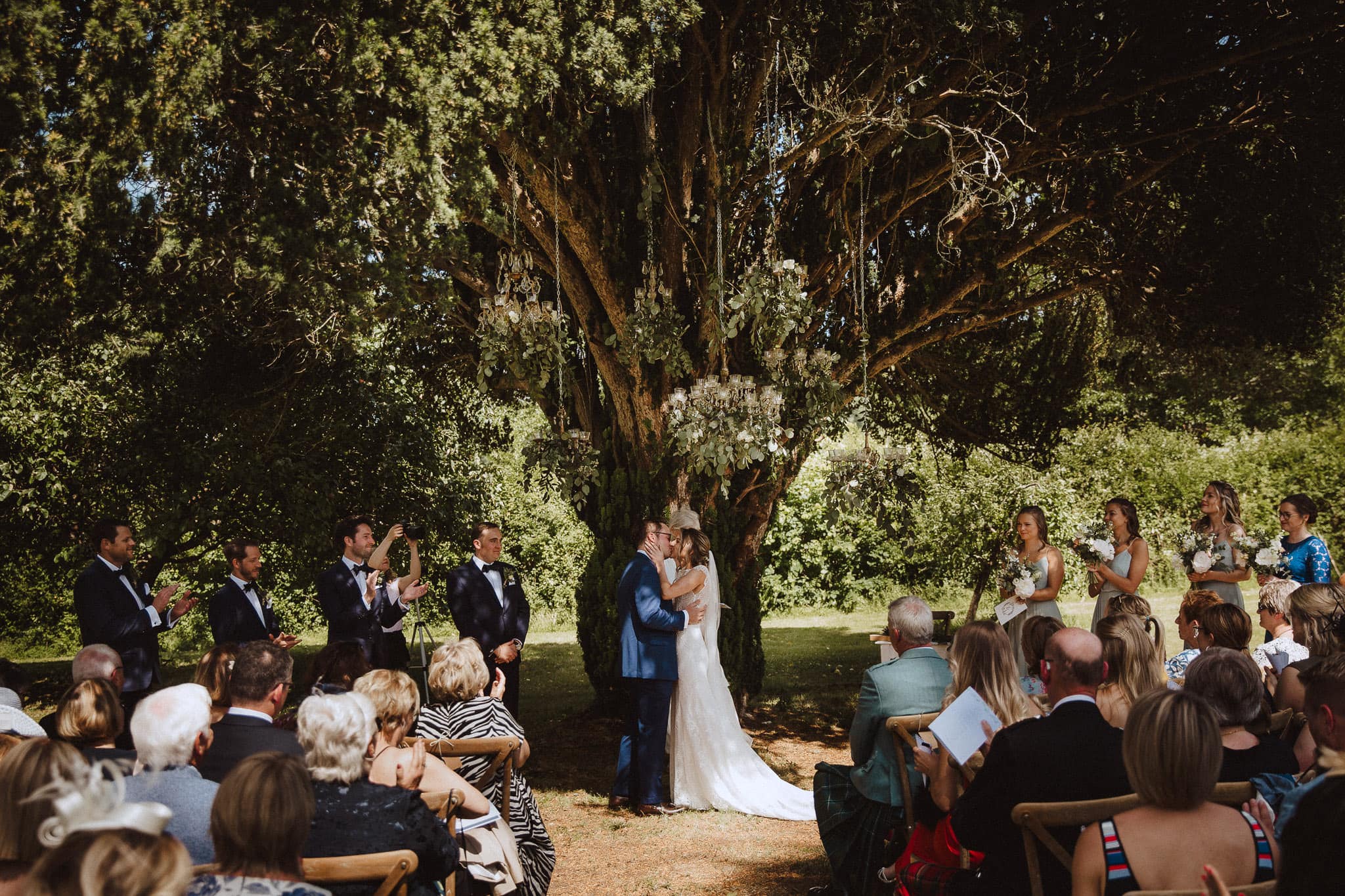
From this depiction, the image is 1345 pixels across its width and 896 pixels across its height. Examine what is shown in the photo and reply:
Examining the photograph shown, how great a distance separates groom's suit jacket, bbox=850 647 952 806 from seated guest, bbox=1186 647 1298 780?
1348mm

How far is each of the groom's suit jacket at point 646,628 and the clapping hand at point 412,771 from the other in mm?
3369

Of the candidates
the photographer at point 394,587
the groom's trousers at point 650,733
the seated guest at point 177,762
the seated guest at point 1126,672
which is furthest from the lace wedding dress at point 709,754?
the seated guest at point 177,762

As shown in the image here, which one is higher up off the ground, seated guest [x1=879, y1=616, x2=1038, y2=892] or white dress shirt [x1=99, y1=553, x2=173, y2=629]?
white dress shirt [x1=99, y1=553, x2=173, y2=629]

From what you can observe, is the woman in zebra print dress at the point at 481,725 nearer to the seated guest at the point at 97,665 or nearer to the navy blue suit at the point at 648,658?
the seated guest at the point at 97,665

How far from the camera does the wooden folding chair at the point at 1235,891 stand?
242 cm

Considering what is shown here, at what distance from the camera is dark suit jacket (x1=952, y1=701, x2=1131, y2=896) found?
339 cm

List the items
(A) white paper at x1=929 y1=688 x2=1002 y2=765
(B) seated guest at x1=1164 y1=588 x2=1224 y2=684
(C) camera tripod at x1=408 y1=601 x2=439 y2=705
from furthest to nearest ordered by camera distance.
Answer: (C) camera tripod at x1=408 y1=601 x2=439 y2=705 < (B) seated guest at x1=1164 y1=588 x2=1224 y2=684 < (A) white paper at x1=929 y1=688 x2=1002 y2=765

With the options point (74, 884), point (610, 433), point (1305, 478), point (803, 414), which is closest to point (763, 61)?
point (803, 414)

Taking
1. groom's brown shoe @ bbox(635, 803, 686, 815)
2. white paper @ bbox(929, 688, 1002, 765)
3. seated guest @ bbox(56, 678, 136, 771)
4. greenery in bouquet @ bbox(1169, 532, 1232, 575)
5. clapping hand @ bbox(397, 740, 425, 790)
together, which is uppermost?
greenery in bouquet @ bbox(1169, 532, 1232, 575)

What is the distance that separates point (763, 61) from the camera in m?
8.19

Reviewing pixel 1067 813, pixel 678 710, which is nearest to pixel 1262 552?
pixel 678 710

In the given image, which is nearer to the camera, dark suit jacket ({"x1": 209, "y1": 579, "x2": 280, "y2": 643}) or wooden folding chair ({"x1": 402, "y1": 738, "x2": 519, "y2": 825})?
wooden folding chair ({"x1": 402, "y1": 738, "x2": 519, "y2": 825})

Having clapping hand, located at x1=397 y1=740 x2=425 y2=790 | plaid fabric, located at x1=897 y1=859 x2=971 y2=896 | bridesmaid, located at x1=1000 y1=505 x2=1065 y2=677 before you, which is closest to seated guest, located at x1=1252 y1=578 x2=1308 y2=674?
bridesmaid, located at x1=1000 y1=505 x2=1065 y2=677

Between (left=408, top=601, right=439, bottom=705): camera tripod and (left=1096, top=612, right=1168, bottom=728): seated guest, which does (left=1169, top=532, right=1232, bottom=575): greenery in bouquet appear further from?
(left=408, top=601, right=439, bottom=705): camera tripod
